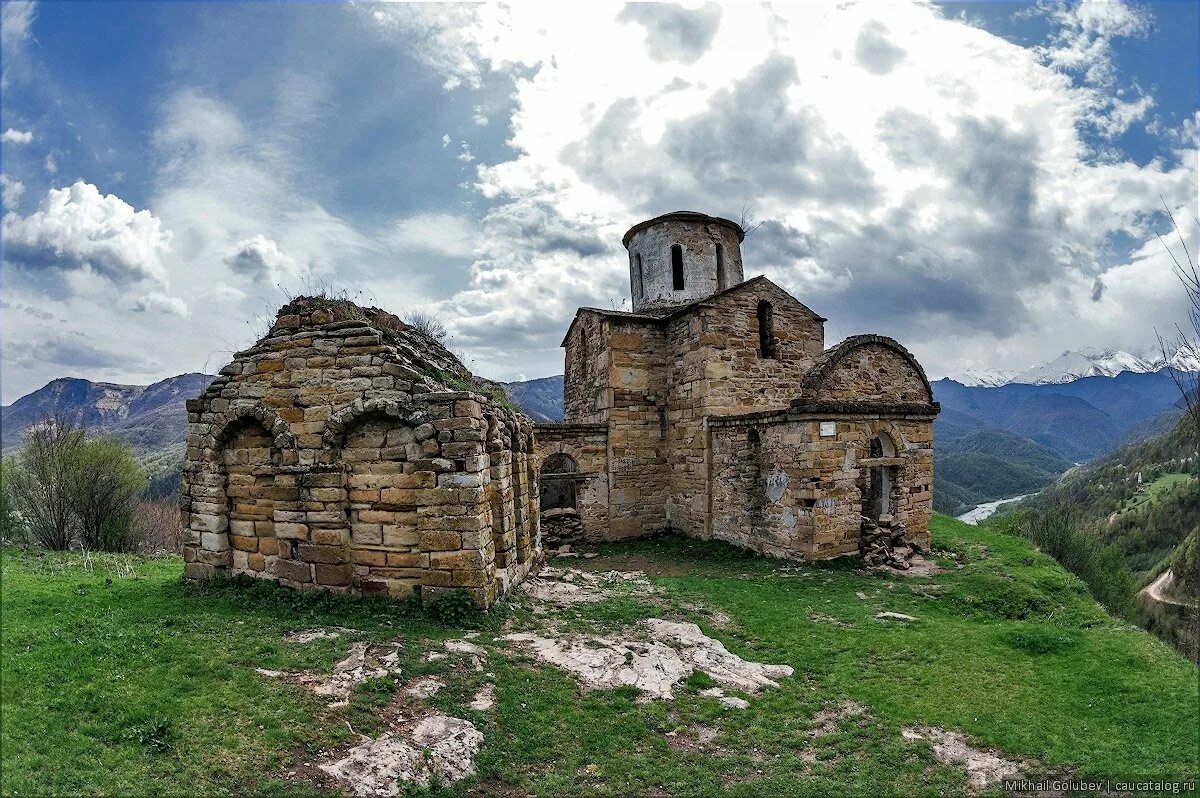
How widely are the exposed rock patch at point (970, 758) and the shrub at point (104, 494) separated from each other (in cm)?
2141

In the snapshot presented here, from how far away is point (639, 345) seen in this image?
18.5 meters

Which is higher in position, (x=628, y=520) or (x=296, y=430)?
(x=296, y=430)

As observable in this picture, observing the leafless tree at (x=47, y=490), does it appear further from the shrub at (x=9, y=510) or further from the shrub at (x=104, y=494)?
the shrub at (x=9, y=510)

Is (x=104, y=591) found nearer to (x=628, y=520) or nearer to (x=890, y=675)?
(x=890, y=675)

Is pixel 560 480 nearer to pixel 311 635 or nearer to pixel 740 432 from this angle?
pixel 740 432

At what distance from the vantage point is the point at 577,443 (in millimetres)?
17797

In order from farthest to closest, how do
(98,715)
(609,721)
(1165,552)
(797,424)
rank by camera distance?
(1165,552), (797,424), (609,721), (98,715)

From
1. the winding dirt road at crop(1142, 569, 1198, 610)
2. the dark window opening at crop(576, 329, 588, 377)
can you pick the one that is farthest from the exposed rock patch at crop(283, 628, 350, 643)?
the winding dirt road at crop(1142, 569, 1198, 610)

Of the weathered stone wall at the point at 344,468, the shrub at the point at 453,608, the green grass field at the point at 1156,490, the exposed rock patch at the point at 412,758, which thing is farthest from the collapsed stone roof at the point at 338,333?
the green grass field at the point at 1156,490

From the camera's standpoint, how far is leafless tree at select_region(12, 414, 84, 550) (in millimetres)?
17188

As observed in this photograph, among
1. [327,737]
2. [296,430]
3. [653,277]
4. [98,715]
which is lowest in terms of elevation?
[327,737]

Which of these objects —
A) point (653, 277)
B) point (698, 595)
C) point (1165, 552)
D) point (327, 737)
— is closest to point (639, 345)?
point (653, 277)

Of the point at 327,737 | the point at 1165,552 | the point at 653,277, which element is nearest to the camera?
the point at 327,737

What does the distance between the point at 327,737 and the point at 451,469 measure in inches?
139
